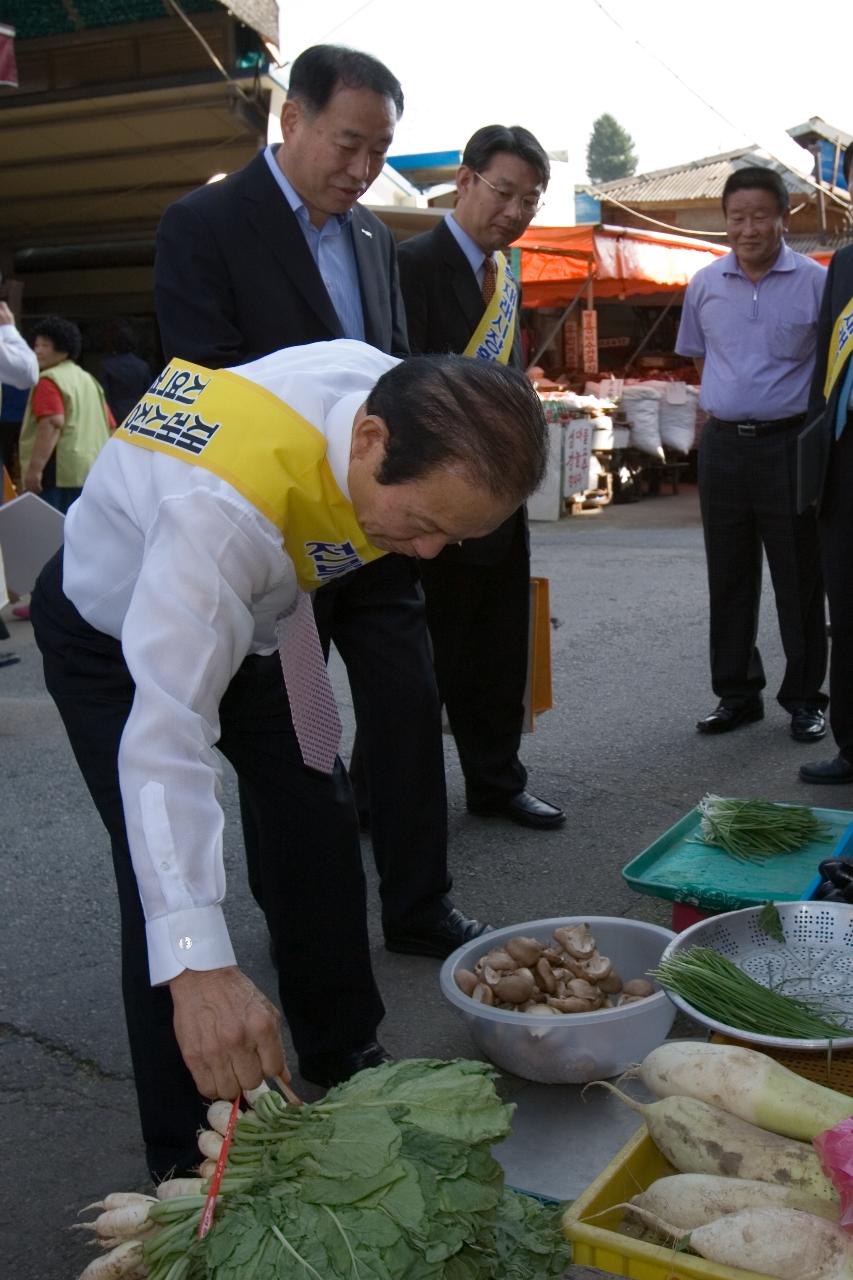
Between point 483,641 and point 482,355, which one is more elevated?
point 482,355

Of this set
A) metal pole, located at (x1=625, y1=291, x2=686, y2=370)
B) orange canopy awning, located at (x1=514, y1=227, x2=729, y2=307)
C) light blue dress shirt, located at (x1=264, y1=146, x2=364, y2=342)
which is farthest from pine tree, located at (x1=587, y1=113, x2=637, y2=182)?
light blue dress shirt, located at (x1=264, y1=146, x2=364, y2=342)

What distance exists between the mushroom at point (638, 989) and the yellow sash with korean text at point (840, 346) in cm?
250

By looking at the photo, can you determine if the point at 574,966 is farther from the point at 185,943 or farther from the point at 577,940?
the point at 185,943

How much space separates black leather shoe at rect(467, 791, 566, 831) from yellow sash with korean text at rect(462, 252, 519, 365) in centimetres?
143

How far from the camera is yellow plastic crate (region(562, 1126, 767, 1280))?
1638 millimetres

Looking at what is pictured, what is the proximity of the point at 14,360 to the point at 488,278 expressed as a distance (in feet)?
9.66

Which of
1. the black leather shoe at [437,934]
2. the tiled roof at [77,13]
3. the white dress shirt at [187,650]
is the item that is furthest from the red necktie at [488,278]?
the tiled roof at [77,13]

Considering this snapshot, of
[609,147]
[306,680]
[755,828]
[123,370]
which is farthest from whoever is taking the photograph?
[609,147]

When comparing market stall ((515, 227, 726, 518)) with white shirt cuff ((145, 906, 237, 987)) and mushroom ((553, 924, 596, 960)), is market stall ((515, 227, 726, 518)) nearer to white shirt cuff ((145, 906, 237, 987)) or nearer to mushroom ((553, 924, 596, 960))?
mushroom ((553, 924, 596, 960))

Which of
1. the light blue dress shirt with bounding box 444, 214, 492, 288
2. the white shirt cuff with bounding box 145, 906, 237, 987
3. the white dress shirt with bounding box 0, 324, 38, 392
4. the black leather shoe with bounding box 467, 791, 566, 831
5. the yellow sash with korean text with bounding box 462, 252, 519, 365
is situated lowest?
the black leather shoe with bounding box 467, 791, 566, 831

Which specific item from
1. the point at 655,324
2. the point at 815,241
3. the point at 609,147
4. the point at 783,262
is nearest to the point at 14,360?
the point at 783,262

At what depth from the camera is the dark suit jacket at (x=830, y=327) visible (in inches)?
175

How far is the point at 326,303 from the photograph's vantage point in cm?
314

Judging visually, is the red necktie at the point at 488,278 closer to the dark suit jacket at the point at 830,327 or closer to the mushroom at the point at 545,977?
the dark suit jacket at the point at 830,327
